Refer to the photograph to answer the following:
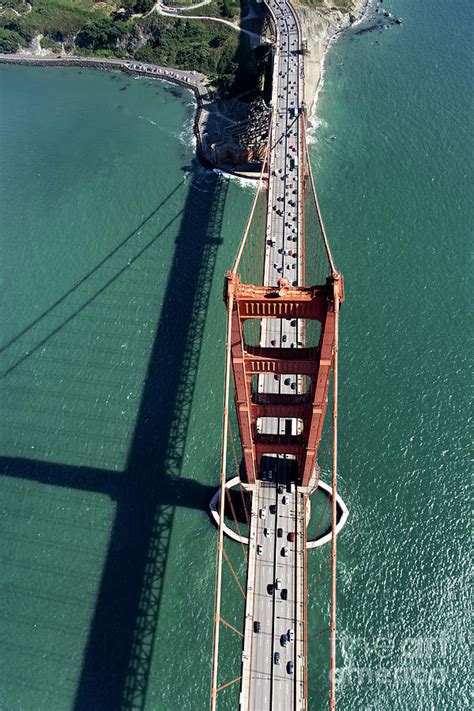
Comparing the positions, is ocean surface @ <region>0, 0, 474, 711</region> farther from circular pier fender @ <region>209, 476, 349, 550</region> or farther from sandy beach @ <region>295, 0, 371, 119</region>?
sandy beach @ <region>295, 0, 371, 119</region>

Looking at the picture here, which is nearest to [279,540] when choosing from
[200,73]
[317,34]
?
[200,73]

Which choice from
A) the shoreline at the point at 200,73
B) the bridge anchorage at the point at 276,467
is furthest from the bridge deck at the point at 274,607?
the shoreline at the point at 200,73

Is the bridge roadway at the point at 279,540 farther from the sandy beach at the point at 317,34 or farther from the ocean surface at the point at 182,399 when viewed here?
the sandy beach at the point at 317,34

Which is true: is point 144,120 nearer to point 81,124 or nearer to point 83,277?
point 81,124

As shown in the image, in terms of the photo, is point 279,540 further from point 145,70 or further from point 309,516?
point 145,70

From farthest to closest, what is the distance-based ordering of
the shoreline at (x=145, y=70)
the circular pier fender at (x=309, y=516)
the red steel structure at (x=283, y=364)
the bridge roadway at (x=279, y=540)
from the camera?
the shoreline at (x=145, y=70), the circular pier fender at (x=309, y=516), the bridge roadway at (x=279, y=540), the red steel structure at (x=283, y=364)

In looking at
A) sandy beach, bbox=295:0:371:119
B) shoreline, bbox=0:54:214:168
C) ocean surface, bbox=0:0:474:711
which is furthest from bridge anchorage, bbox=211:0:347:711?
sandy beach, bbox=295:0:371:119
